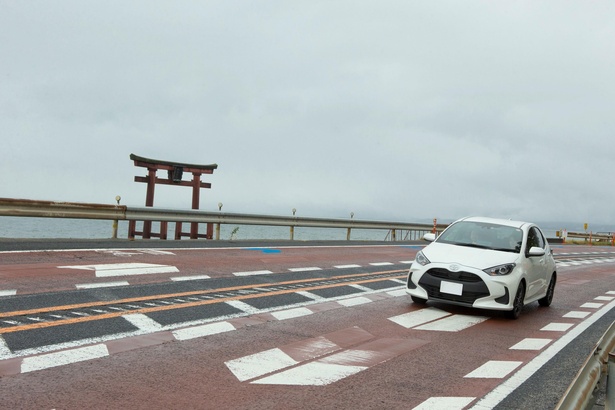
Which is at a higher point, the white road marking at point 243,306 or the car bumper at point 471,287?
the car bumper at point 471,287

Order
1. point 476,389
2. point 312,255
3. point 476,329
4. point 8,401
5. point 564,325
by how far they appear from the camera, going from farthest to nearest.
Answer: point 312,255
point 564,325
point 476,329
point 476,389
point 8,401

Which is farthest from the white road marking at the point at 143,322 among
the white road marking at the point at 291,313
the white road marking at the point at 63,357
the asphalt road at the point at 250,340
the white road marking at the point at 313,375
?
the white road marking at the point at 313,375

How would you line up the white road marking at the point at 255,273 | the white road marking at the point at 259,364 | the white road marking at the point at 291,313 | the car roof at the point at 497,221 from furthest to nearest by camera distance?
1. the white road marking at the point at 255,273
2. the car roof at the point at 497,221
3. the white road marking at the point at 291,313
4. the white road marking at the point at 259,364

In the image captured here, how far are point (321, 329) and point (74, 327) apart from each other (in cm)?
287

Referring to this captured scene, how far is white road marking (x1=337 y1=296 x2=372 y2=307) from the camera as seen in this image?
33.2ft

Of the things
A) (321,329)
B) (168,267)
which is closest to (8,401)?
(321,329)

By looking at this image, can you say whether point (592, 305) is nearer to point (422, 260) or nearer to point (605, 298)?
point (605, 298)

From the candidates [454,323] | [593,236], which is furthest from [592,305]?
[593,236]

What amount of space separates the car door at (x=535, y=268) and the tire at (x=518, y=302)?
0.91ft

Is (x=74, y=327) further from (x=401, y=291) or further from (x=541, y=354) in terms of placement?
(x=401, y=291)

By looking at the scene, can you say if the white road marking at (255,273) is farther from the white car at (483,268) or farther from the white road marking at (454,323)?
the white road marking at (454,323)

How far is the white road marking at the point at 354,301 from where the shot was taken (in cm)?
1012

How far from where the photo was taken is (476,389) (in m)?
5.63

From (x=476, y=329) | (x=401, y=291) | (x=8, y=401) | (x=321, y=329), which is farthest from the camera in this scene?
(x=401, y=291)
